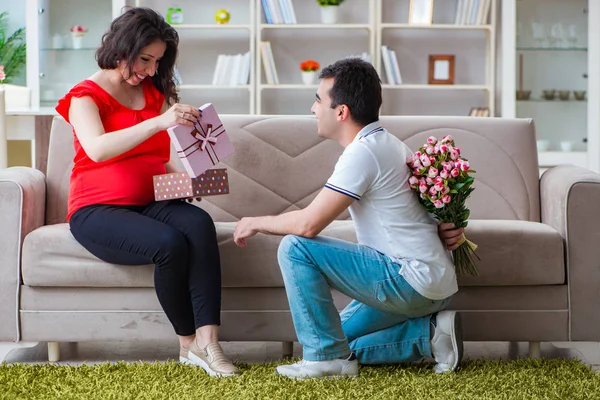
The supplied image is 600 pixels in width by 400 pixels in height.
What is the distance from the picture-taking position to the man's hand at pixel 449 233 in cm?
221

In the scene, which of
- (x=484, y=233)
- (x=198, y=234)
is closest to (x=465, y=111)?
(x=484, y=233)

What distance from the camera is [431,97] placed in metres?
5.51

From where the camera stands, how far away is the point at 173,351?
8.59 feet

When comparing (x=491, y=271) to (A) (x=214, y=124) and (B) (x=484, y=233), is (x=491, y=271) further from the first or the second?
(A) (x=214, y=124)

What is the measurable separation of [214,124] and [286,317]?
610 millimetres

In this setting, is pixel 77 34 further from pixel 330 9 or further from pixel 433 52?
pixel 433 52

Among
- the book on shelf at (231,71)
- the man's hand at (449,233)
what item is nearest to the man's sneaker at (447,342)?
the man's hand at (449,233)

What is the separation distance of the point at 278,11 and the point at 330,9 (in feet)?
1.12

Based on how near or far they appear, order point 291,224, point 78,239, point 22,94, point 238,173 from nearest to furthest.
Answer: point 291,224, point 78,239, point 238,173, point 22,94

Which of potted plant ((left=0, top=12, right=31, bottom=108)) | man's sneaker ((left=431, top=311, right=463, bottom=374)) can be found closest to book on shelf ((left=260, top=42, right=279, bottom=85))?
potted plant ((left=0, top=12, right=31, bottom=108))

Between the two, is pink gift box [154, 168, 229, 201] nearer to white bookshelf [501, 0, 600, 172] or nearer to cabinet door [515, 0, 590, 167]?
white bookshelf [501, 0, 600, 172]

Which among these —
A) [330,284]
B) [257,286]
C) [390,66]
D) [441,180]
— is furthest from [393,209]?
[390,66]

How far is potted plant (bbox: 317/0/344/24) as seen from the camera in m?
5.29

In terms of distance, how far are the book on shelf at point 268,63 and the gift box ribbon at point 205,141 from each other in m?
2.90
